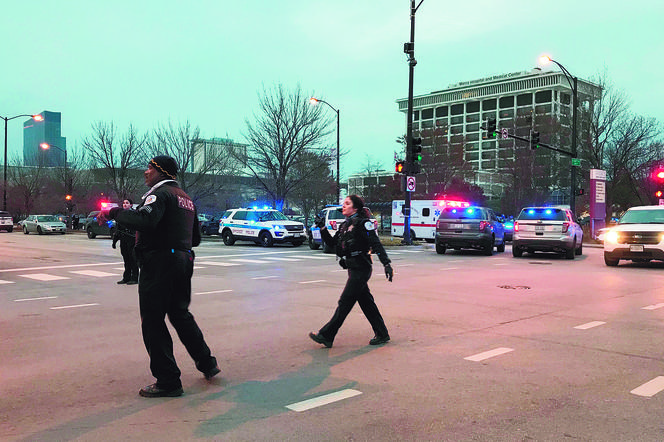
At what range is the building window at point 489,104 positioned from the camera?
471 feet

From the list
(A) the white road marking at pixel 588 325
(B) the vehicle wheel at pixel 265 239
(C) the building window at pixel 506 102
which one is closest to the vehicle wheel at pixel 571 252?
(A) the white road marking at pixel 588 325

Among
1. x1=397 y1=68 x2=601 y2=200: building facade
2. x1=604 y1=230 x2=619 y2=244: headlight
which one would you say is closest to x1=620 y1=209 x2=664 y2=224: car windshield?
x1=604 y1=230 x2=619 y2=244: headlight

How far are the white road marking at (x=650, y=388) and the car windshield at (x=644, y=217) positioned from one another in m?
12.5

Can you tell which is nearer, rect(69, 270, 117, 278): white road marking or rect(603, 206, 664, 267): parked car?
rect(69, 270, 117, 278): white road marking

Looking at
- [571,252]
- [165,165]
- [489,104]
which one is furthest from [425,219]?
[489,104]

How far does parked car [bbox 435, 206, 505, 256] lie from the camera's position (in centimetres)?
2023

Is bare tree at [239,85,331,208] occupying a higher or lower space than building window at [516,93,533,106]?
lower

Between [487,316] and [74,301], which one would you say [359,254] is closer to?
[487,316]

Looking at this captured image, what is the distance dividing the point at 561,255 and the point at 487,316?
14.4 meters

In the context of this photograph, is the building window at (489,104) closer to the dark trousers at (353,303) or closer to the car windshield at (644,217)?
the car windshield at (644,217)

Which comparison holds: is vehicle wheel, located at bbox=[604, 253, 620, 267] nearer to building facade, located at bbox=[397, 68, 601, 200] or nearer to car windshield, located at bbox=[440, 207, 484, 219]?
car windshield, located at bbox=[440, 207, 484, 219]

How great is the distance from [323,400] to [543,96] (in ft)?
452

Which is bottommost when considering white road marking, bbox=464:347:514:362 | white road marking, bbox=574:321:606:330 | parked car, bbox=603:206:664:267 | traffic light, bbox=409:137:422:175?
white road marking, bbox=464:347:514:362

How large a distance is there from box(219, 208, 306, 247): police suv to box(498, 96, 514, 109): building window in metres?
124
